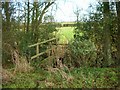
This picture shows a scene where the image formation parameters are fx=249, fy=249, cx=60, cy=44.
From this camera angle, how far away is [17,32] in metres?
2.99

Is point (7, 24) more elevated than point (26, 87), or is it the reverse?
point (7, 24)

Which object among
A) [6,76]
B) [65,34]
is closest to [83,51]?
[65,34]

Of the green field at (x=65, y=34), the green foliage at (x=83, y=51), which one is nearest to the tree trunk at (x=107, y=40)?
the green foliage at (x=83, y=51)

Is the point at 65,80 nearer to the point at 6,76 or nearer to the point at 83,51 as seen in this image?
the point at 83,51

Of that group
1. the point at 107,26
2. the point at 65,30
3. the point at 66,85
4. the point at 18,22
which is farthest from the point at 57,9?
the point at 66,85

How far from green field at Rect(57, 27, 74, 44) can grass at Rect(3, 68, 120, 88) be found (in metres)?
0.38

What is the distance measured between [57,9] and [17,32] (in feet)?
1.84

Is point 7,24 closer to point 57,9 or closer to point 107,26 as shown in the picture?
point 57,9

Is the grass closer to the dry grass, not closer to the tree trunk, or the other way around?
the dry grass

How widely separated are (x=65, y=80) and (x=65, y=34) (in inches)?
22.7

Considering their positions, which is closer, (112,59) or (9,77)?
(9,77)

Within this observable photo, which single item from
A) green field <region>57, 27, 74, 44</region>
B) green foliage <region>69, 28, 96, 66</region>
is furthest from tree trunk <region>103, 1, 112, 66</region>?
green field <region>57, 27, 74, 44</region>

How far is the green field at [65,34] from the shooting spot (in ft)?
9.88

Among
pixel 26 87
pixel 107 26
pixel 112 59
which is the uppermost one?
pixel 107 26
